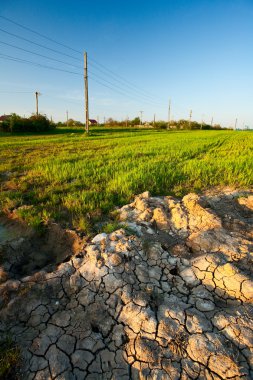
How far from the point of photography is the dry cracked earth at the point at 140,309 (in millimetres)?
1452

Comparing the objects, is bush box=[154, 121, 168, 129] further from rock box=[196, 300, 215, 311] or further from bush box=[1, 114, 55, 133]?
rock box=[196, 300, 215, 311]

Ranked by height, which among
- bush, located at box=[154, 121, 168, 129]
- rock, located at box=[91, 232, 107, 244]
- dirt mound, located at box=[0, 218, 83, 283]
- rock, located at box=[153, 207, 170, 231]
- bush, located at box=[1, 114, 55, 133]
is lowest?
dirt mound, located at box=[0, 218, 83, 283]

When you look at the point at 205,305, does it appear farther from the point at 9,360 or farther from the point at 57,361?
the point at 9,360

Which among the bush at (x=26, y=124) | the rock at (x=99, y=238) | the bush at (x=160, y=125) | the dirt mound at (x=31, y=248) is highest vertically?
the bush at (x=160, y=125)

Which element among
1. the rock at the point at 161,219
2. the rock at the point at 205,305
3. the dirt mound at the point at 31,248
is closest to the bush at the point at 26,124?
the dirt mound at the point at 31,248

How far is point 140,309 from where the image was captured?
5.81 feet

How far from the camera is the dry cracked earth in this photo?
1.45 m

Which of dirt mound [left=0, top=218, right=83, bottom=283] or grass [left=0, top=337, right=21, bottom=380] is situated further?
dirt mound [left=0, top=218, right=83, bottom=283]

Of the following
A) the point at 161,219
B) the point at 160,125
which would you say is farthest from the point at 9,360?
the point at 160,125

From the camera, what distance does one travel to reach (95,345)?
1.59 m

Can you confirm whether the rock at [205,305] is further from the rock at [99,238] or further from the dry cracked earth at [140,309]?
the rock at [99,238]

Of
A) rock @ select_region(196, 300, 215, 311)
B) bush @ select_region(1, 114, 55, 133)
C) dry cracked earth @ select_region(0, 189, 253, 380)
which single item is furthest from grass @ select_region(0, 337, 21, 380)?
bush @ select_region(1, 114, 55, 133)

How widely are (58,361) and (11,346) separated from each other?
0.36m

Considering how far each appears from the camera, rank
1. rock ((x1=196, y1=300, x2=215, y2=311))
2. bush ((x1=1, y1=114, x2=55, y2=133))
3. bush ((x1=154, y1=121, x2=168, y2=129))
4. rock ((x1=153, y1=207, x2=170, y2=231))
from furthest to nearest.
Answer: bush ((x1=154, y1=121, x2=168, y2=129)) → bush ((x1=1, y1=114, x2=55, y2=133)) → rock ((x1=153, y1=207, x2=170, y2=231)) → rock ((x1=196, y1=300, x2=215, y2=311))
